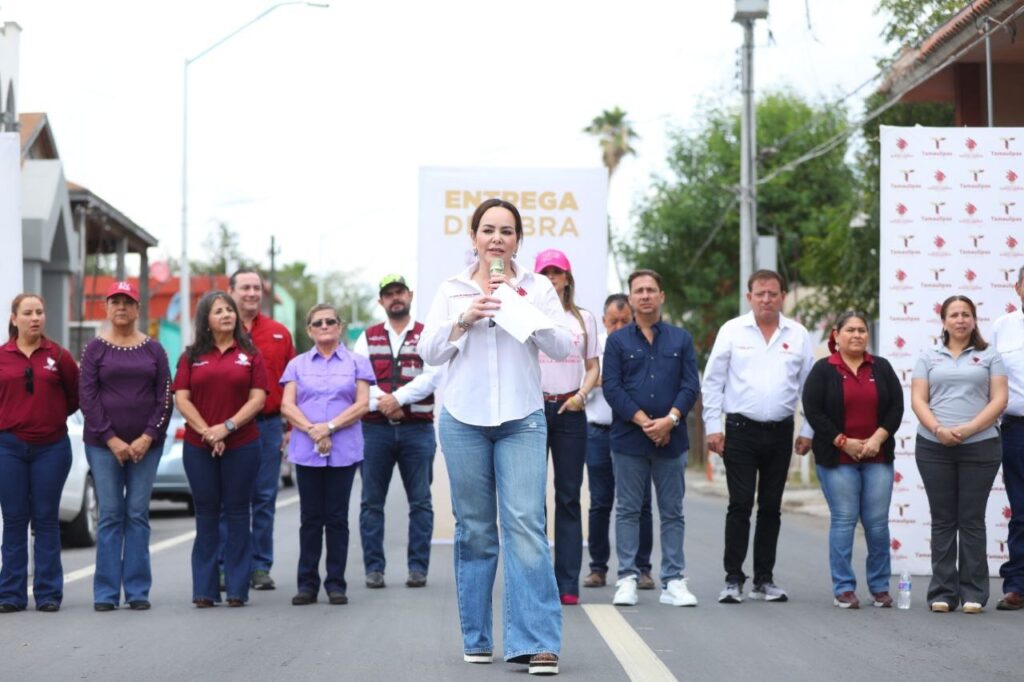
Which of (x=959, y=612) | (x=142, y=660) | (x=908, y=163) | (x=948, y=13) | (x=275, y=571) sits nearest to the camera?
(x=142, y=660)

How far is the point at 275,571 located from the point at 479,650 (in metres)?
5.78

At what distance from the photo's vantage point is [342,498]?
37.0 ft

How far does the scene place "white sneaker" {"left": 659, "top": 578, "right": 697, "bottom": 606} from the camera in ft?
34.5

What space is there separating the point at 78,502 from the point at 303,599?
17.7ft

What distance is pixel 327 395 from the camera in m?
11.3

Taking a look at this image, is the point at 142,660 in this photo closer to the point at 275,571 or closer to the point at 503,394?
the point at 503,394

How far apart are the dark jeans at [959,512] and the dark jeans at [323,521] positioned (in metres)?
3.92

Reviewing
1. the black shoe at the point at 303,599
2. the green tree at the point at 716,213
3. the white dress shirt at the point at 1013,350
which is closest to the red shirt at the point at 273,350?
the black shoe at the point at 303,599

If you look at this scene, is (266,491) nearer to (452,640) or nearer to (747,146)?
(452,640)

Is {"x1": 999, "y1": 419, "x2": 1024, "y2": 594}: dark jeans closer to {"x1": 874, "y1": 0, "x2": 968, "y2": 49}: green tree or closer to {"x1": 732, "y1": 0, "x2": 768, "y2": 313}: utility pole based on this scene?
{"x1": 874, "y1": 0, "x2": 968, "y2": 49}: green tree

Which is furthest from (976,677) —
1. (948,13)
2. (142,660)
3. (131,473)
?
(948,13)

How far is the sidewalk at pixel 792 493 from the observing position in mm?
22891

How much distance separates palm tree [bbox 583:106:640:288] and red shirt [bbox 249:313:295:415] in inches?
2220

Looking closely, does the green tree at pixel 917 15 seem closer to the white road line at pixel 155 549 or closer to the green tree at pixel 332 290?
the white road line at pixel 155 549
